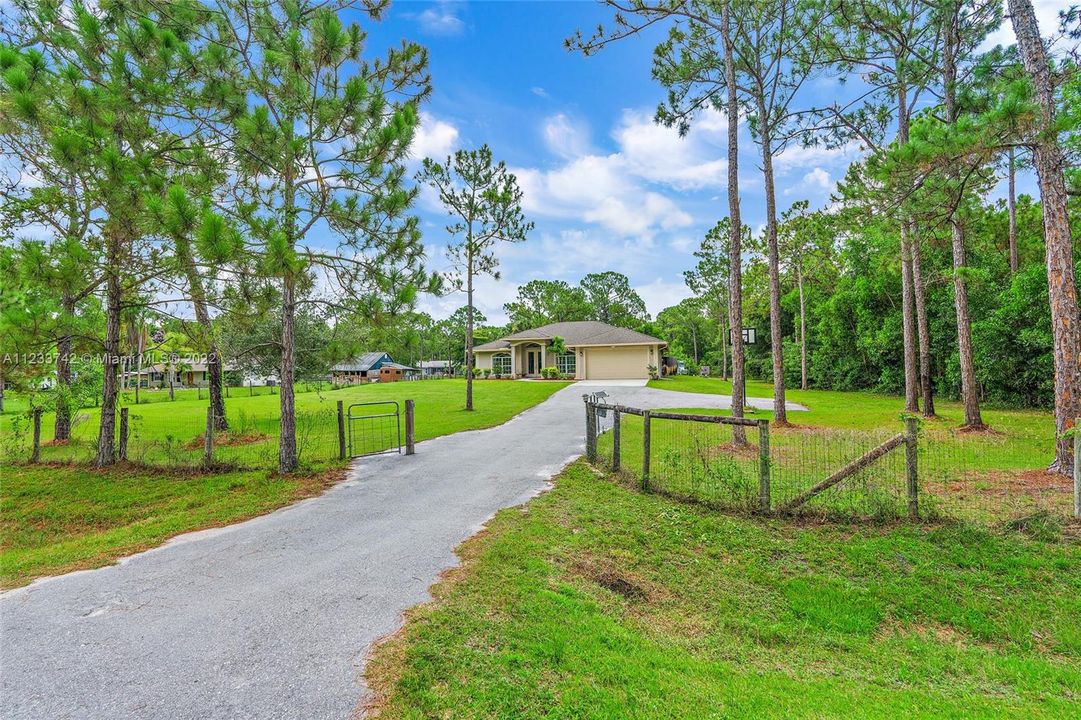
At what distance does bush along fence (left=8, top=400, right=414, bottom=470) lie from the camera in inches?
311

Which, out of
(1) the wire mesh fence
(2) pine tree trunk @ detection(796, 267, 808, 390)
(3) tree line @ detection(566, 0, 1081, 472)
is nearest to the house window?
(2) pine tree trunk @ detection(796, 267, 808, 390)

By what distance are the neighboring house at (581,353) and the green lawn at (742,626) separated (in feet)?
85.2

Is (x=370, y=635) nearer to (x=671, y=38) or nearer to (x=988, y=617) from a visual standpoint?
(x=988, y=617)

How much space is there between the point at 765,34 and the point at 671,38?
2.12m

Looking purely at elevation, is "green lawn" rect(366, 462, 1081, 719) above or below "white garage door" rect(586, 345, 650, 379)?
below

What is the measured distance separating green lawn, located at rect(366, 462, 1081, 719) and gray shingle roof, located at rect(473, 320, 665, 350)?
25846mm

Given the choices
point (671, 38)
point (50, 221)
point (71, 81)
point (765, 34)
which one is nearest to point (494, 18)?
point (671, 38)

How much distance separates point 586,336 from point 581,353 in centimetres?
213

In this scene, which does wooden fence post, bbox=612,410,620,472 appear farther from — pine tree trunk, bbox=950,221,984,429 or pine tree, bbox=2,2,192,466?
pine tree trunk, bbox=950,221,984,429

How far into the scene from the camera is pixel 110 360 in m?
7.64

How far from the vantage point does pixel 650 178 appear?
1766 centimetres

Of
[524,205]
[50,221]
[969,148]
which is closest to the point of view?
[969,148]

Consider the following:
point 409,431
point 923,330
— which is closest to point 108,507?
point 409,431

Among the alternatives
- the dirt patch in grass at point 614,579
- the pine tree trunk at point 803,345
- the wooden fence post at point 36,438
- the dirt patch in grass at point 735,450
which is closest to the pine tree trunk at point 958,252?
the dirt patch in grass at point 735,450
